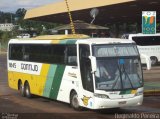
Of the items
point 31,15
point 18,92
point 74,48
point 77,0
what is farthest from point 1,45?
point 74,48

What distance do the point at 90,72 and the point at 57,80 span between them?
3038 millimetres

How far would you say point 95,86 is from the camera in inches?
610

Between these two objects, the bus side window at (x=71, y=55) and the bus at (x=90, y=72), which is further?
the bus side window at (x=71, y=55)

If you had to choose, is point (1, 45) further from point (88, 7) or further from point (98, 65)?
point (98, 65)

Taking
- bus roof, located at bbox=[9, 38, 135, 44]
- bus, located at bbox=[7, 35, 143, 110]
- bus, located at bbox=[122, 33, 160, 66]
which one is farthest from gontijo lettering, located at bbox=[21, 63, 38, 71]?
bus, located at bbox=[122, 33, 160, 66]

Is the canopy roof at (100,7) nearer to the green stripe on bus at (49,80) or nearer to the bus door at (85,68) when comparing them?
the green stripe on bus at (49,80)

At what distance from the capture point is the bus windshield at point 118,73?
15.5 metres

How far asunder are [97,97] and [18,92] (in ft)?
30.9

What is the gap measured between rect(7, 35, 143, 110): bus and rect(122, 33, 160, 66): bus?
1846cm

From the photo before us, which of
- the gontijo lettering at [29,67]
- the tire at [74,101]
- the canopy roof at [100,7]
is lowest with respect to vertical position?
the tire at [74,101]

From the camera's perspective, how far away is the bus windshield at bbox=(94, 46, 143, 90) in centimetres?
1550

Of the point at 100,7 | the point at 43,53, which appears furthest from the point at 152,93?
the point at 100,7

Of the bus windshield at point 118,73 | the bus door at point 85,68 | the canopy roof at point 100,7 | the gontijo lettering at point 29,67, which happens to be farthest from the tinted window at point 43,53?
the canopy roof at point 100,7

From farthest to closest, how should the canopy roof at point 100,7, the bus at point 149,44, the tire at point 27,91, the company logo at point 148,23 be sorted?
the canopy roof at point 100,7, the bus at point 149,44, the company logo at point 148,23, the tire at point 27,91
